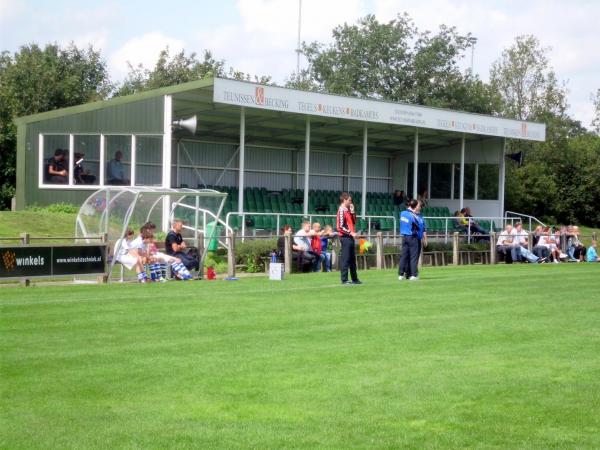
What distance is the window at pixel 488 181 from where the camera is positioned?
44.1m

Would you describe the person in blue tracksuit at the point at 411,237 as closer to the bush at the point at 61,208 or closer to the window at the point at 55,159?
the bush at the point at 61,208

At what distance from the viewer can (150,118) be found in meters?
29.2

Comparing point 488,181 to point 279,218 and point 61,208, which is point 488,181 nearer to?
point 279,218

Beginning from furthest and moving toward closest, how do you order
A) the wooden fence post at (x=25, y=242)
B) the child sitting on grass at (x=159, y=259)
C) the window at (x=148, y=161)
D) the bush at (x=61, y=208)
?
the bush at (x=61, y=208) → the window at (x=148, y=161) → the child sitting on grass at (x=159, y=259) → the wooden fence post at (x=25, y=242)

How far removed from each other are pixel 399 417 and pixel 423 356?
258 cm

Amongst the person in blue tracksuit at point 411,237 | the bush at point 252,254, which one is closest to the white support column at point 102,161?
the bush at point 252,254

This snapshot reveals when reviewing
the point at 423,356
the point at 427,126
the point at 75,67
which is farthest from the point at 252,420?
the point at 75,67

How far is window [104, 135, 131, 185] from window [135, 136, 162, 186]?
30 cm

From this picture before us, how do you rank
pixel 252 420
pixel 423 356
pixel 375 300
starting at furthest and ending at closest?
pixel 375 300, pixel 423 356, pixel 252 420

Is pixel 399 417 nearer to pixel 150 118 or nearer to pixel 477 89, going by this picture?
pixel 150 118

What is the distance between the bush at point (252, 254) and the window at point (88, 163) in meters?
7.18

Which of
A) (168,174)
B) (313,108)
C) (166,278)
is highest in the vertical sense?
(313,108)

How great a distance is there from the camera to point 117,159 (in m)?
30.0

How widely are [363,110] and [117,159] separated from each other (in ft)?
28.6
